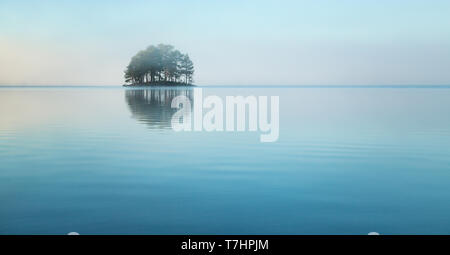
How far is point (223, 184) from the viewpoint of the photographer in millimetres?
7172

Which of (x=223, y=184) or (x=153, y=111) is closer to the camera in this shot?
(x=223, y=184)

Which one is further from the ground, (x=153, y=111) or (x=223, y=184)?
(x=153, y=111)

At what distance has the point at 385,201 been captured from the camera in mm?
6270

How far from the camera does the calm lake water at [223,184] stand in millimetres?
5211

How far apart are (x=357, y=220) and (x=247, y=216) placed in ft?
4.31

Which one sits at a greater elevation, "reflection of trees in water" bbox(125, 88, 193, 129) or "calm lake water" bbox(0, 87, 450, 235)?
"reflection of trees in water" bbox(125, 88, 193, 129)

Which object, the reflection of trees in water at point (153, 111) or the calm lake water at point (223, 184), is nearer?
the calm lake water at point (223, 184)

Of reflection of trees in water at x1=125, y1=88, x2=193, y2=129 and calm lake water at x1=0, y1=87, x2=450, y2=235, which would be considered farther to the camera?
reflection of trees in water at x1=125, y1=88, x2=193, y2=129

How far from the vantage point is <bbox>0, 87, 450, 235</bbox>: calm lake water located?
17.1 feet

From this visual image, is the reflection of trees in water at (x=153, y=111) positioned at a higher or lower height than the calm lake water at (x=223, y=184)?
higher
